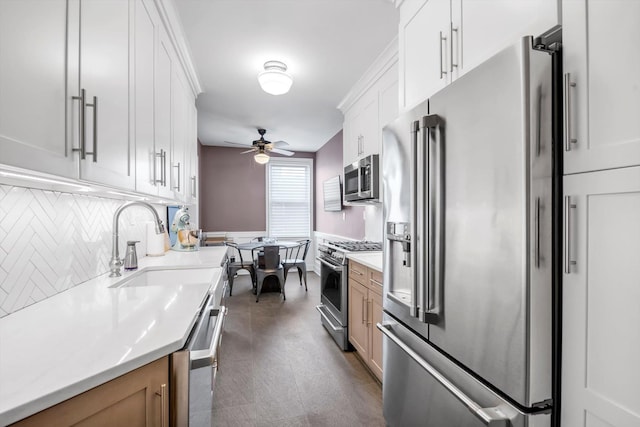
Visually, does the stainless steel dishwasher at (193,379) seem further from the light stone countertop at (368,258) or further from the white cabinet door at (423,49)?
the white cabinet door at (423,49)

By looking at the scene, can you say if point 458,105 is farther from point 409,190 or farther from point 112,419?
point 112,419

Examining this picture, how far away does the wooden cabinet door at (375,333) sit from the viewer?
7.04 feet

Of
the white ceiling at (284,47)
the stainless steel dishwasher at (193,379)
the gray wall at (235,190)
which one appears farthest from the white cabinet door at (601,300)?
the gray wall at (235,190)

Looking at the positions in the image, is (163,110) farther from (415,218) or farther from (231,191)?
(231,191)

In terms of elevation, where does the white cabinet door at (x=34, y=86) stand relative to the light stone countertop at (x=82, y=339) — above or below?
above

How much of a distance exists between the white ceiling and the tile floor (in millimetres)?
2671

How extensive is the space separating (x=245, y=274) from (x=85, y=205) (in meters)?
4.88

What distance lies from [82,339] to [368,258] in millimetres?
1960

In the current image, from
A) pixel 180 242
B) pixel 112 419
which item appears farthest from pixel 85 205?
pixel 180 242

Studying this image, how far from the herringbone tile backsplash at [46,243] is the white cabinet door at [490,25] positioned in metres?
1.91

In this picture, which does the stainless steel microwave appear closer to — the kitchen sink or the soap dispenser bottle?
the kitchen sink

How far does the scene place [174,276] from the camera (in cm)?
200

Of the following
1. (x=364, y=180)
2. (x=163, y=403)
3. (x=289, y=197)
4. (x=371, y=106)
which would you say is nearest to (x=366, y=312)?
(x=364, y=180)

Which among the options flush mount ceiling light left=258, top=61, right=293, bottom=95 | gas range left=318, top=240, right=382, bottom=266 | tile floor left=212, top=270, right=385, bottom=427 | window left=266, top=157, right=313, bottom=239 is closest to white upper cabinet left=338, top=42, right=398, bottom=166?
flush mount ceiling light left=258, top=61, right=293, bottom=95
